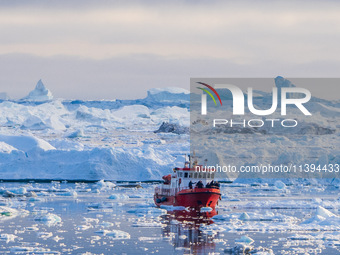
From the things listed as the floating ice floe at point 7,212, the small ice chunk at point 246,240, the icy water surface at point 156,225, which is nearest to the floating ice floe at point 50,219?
the icy water surface at point 156,225

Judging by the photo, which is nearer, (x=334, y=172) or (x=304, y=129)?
(x=334, y=172)

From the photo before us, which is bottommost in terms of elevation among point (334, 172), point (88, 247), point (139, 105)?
point (88, 247)

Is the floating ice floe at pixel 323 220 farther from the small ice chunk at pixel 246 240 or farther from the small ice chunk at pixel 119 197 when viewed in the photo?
the small ice chunk at pixel 119 197

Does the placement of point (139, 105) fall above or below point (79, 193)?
above

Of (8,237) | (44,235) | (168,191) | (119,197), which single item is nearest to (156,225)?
(44,235)

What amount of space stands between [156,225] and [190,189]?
18.3 ft

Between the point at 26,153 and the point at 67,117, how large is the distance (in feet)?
178

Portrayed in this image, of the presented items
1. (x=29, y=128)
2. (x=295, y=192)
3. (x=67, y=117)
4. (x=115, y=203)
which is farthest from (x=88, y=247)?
(x=67, y=117)

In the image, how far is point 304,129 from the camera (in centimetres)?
6122

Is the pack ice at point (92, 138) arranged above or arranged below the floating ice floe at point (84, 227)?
above

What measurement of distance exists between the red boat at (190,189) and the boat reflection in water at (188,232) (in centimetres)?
53

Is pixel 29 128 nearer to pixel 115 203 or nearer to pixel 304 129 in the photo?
pixel 304 129

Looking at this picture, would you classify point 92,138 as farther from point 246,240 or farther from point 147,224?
point 246,240

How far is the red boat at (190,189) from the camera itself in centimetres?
3058
